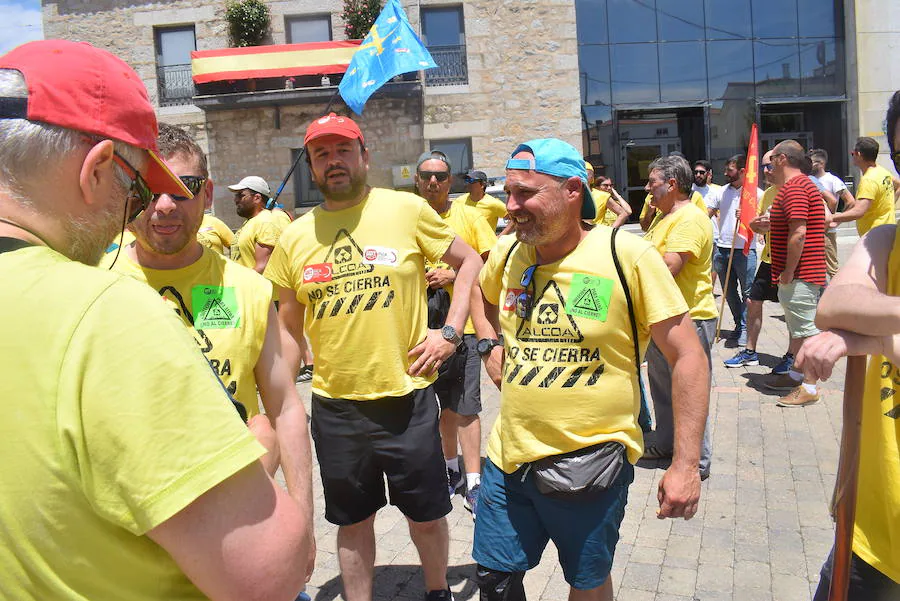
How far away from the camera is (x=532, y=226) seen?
2709 mm

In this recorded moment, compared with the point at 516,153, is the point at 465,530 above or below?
below

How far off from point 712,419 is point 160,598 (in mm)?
5555

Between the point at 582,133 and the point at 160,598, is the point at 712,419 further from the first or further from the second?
the point at 582,133

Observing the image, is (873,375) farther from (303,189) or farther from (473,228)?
(303,189)

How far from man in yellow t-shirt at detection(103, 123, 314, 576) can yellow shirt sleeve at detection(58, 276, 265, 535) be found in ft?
4.37

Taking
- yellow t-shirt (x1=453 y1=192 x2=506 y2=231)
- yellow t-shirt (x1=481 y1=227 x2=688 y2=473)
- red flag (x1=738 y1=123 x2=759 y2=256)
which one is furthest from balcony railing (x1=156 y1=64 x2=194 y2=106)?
yellow t-shirt (x1=481 y1=227 x2=688 y2=473)

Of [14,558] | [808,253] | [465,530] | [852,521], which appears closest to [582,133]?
[808,253]

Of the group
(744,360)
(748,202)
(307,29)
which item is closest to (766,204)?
(748,202)

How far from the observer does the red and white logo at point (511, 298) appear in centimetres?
281

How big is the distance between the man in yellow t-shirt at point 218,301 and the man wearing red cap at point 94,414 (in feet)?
4.13

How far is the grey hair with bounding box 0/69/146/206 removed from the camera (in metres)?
1.05

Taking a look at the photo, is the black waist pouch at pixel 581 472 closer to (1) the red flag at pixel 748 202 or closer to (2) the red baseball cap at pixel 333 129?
(2) the red baseball cap at pixel 333 129

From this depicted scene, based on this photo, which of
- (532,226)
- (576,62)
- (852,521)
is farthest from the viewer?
(576,62)

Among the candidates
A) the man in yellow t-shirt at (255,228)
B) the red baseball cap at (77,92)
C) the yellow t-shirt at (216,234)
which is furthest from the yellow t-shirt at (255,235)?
the red baseball cap at (77,92)
